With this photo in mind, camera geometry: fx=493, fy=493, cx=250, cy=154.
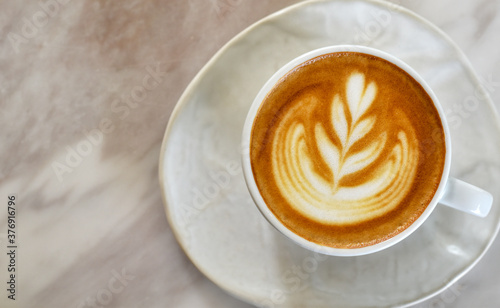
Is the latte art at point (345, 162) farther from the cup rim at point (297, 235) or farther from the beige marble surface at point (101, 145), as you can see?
the beige marble surface at point (101, 145)

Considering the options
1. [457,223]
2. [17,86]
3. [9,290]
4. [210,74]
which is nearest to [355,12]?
[210,74]

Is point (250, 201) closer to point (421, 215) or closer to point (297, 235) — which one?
point (297, 235)

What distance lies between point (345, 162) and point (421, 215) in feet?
0.53

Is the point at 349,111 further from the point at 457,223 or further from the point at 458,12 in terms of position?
the point at 458,12

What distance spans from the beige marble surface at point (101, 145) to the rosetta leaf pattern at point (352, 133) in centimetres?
34

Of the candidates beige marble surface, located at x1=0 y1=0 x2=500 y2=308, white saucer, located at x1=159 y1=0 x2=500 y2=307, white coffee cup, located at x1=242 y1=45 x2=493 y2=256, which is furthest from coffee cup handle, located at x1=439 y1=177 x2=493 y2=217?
beige marble surface, located at x1=0 y1=0 x2=500 y2=308

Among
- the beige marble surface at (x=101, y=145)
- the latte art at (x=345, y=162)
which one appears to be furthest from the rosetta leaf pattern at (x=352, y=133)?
the beige marble surface at (x=101, y=145)

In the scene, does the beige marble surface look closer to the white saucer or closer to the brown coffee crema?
the white saucer

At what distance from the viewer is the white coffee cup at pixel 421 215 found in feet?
2.82

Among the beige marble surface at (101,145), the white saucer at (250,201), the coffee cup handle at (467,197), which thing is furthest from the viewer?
the beige marble surface at (101,145)

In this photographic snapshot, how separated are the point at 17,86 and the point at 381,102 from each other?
32.4 inches

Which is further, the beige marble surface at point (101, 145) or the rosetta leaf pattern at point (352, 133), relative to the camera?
the beige marble surface at point (101, 145)

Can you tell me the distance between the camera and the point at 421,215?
0.87 metres

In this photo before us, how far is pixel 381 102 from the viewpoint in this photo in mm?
890
